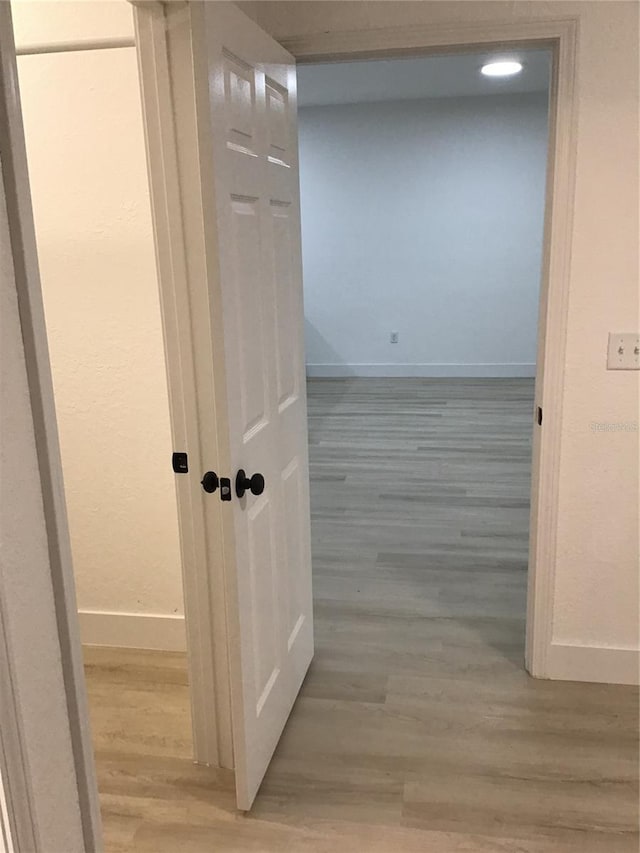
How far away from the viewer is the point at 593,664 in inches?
95.0

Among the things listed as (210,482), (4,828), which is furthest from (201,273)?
(4,828)

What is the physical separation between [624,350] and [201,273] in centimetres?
126

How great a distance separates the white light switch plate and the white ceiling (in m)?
3.63

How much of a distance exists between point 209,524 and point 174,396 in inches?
14.3

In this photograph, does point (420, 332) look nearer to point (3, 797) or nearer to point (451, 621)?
point (451, 621)

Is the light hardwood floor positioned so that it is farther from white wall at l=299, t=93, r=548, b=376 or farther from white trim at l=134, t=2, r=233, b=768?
white wall at l=299, t=93, r=548, b=376

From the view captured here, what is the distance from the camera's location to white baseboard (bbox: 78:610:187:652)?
104 inches

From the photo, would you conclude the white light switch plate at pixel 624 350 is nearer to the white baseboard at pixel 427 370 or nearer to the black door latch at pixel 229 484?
the black door latch at pixel 229 484

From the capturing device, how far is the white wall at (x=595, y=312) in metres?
1.98

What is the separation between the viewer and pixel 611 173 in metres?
2.04

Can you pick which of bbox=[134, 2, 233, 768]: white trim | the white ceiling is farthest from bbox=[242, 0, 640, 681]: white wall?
the white ceiling

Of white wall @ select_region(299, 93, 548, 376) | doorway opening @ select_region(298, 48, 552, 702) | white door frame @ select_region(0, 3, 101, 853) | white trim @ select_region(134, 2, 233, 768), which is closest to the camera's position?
white door frame @ select_region(0, 3, 101, 853)

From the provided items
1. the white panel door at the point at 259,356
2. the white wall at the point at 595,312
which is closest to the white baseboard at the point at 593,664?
the white wall at the point at 595,312

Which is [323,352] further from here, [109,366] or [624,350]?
[624,350]
